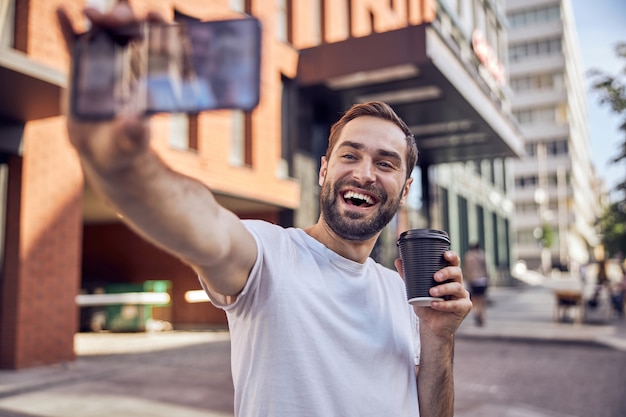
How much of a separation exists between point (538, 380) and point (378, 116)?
7432mm

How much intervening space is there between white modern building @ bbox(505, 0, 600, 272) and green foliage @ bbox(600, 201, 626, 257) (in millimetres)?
56300

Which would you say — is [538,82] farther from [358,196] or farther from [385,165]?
[358,196]

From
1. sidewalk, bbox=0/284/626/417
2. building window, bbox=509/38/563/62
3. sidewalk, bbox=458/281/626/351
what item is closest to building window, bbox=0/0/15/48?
sidewalk, bbox=0/284/626/417

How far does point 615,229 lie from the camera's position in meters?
15.3

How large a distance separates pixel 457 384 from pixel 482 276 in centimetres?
667

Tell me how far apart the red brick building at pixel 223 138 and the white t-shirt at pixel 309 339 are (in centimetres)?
66

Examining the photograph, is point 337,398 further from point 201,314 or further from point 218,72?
point 201,314

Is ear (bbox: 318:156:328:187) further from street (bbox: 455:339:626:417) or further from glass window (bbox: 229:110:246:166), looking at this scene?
glass window (bbox: 229:110:246:166)

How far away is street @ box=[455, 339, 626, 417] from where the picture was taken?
6.45 m

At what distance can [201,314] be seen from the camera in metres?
15.7

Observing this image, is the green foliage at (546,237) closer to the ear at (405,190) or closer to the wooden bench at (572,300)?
the wooden bench at (572,300)

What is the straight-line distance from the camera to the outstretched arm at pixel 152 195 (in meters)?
0.74

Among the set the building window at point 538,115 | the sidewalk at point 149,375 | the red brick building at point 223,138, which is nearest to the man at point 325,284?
the red brick building at point 223,138

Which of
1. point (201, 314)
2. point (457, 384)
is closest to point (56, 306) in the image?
point (457, 384)
